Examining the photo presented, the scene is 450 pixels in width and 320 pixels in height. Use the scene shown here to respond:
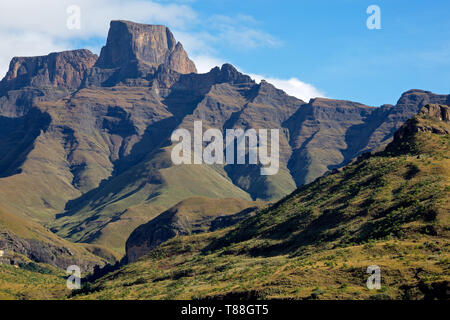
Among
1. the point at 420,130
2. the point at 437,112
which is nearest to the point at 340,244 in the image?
the point at 420,130

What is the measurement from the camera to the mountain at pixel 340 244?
80062 mm

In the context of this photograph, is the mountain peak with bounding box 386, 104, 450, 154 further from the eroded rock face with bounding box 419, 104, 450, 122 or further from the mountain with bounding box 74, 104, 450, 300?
the mountain with bounding box 74, 104, 450, 300

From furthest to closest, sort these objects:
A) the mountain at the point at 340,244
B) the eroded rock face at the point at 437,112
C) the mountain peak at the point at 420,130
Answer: the eroded rock face at the point at 437,112
the mountain peak at the point at 420,130
the mountain at the point at 340,244

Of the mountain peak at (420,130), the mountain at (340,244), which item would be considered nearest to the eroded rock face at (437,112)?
the mountain peak at (420,130)

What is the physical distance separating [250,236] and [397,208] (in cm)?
3914

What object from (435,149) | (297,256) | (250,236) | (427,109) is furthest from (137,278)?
(427,109)

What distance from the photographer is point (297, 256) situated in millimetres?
109688

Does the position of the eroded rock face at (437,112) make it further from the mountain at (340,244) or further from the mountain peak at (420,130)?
the mountain at (340,244)

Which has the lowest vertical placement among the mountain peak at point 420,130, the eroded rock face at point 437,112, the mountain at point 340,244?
the mountain at point 340,244

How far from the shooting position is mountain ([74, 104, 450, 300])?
80.1 metres

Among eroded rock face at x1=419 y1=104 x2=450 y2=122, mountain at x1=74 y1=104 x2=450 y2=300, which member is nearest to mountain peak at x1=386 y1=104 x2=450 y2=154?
eroded rock face at x1=419 y1=104 x2=450 y2=122

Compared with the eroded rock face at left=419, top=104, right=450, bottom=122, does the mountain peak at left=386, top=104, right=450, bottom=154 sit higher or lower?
lower

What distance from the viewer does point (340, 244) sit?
108 meters
